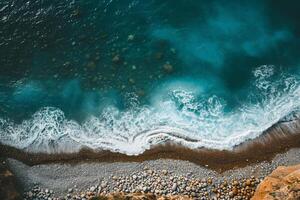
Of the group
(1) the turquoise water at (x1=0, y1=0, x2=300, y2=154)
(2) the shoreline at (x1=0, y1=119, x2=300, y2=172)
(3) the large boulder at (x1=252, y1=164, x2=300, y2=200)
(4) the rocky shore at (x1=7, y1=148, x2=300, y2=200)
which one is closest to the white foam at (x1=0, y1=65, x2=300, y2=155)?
(1) the turquoise water at (x1=0, y1=0, x2=300, y2=154)

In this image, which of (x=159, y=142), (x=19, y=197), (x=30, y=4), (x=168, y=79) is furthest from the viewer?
(x=30, y=4)

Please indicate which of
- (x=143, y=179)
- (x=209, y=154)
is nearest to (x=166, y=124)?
(x=209, y=154)

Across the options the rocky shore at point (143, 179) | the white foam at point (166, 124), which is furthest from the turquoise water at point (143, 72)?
the rocky shore at point (143, 179)

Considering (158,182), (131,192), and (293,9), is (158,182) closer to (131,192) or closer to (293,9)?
(131,192)

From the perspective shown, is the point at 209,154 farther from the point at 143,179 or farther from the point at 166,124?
the point at 143,179

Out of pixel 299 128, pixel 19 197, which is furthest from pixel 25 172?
pixel 299 128

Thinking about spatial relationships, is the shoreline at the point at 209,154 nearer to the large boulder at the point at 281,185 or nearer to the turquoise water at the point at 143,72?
the turquoise water at the point at 143,72

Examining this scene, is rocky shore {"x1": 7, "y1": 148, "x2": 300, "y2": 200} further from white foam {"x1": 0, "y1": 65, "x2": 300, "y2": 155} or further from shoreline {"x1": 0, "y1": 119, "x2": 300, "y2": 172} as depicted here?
white foam {"x1": 0, "y1": 65, "x2": 300, "y2": 155}
